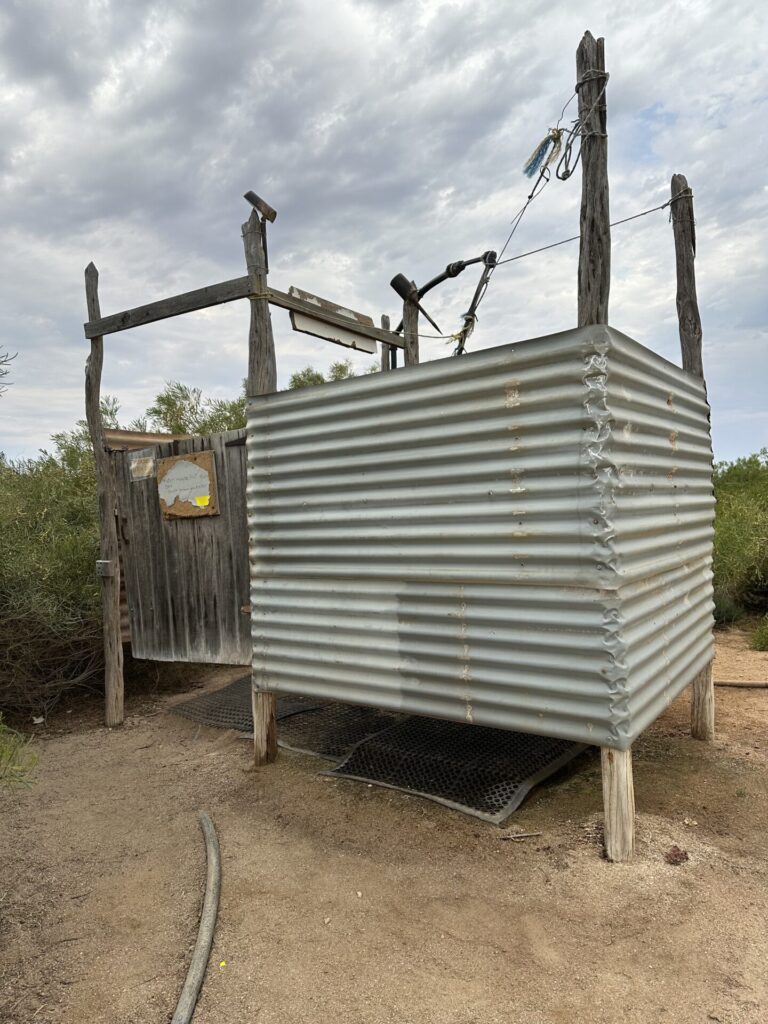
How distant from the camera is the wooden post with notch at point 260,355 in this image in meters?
4.63

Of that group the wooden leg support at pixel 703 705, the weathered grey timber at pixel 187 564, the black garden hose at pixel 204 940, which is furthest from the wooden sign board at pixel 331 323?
the wooden leg support at pixel 703 705

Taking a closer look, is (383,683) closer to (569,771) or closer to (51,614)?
(569,771)

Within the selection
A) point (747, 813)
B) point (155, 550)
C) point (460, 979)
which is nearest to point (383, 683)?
point (460, 979)

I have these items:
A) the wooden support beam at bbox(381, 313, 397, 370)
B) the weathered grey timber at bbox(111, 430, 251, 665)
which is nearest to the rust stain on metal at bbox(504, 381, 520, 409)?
the weathered grey timber at bbox(111, 430, 251, 665)

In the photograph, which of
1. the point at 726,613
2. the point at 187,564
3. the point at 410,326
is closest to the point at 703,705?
the point at 187,564

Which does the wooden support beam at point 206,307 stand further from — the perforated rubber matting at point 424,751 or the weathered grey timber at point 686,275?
the perforated rubber matting at point 424,751

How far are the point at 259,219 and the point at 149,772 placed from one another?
4175 mm

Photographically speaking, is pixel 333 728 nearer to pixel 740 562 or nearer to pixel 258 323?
pixel 258 323

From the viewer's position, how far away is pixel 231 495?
5.79m

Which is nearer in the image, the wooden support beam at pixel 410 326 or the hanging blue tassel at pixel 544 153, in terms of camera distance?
the hanging blue tassel at pixel 544 153

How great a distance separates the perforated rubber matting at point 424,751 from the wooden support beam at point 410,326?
3.86 meters

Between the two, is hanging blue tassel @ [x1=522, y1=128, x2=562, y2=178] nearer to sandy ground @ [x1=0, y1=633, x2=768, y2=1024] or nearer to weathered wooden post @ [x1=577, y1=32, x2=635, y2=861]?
weathered wooden post @ [x1=577, y1=32, x2=635, y2=861]

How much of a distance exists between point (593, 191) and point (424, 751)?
3.66m

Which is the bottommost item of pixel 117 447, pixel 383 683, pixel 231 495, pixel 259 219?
pixel 383 683
